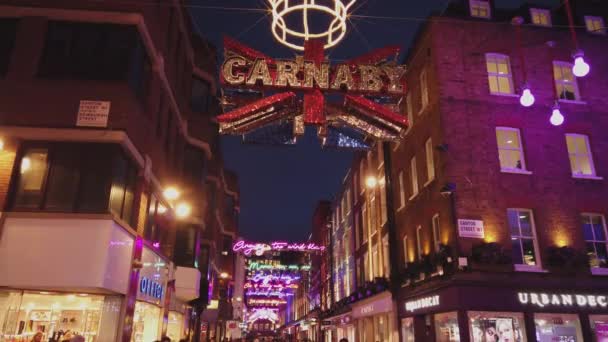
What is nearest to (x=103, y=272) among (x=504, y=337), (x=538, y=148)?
(x=504, y=337)

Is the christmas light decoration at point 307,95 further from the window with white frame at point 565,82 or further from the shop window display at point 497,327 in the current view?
the window with white frame at point 565,82

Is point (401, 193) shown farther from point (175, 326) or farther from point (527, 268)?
point (175, 326)

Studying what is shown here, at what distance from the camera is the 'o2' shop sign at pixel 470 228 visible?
1816cm

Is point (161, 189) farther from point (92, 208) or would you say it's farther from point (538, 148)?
point (538, 148)

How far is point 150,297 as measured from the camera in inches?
666

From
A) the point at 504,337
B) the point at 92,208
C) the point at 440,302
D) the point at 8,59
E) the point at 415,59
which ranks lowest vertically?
the point at 504,337

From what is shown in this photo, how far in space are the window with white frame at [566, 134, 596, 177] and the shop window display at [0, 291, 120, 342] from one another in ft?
61.5

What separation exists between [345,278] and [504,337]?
26.2m

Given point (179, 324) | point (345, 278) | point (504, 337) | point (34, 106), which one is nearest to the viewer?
point (34, 106)

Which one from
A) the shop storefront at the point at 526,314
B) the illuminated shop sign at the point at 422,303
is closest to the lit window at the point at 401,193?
the illuminated shop sign at the point at 422,303

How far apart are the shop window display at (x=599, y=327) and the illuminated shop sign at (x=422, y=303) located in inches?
223

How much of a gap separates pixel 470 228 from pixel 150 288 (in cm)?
1215

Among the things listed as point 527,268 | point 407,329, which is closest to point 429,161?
point 527,268

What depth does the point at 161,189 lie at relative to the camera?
18766 millimetres
